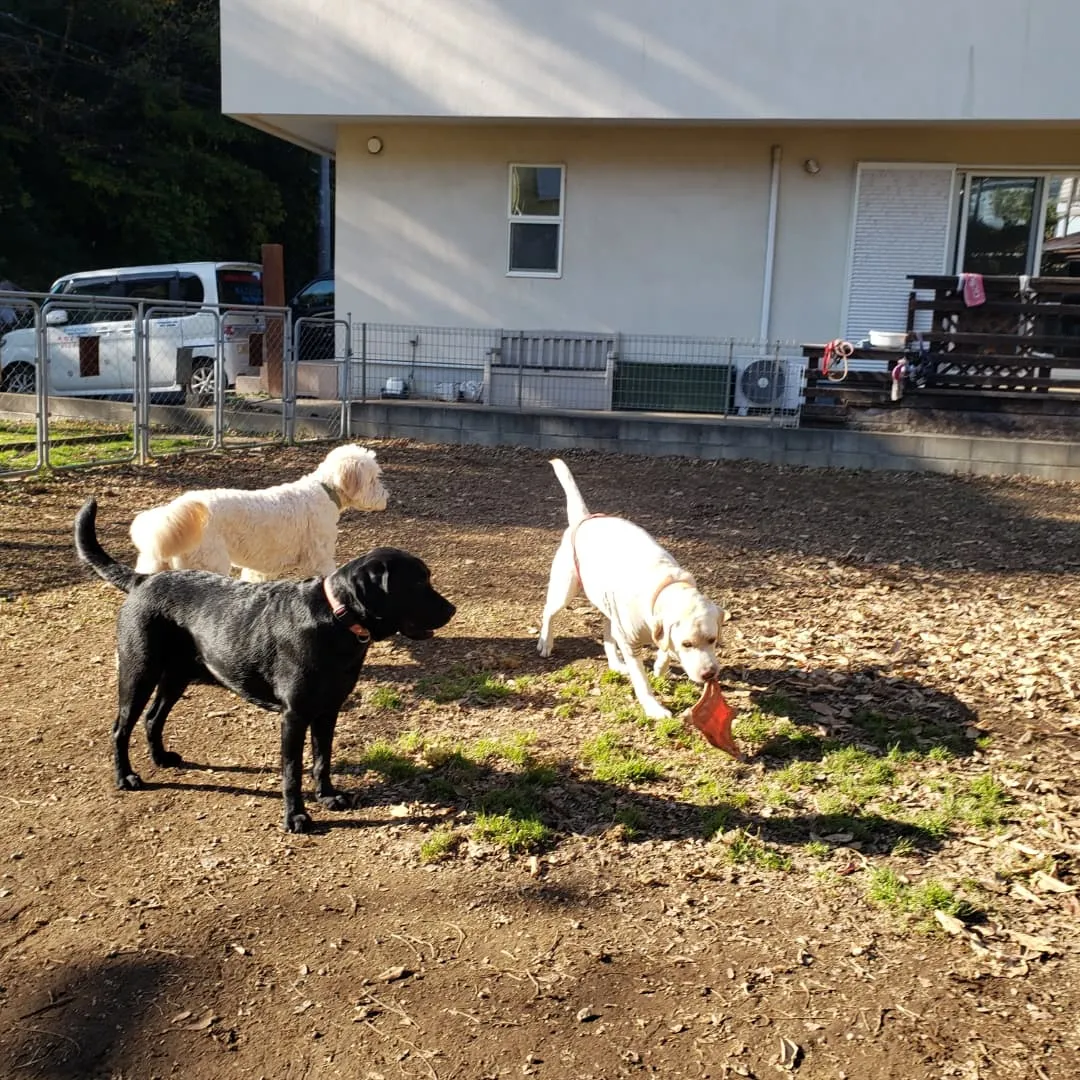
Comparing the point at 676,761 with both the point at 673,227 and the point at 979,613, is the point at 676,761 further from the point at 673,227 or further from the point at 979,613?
the point at 673,227

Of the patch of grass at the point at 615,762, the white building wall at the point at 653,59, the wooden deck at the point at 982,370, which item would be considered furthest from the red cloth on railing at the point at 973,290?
the patch of grass at the point at 615,762

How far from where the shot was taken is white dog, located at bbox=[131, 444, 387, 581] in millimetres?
4418

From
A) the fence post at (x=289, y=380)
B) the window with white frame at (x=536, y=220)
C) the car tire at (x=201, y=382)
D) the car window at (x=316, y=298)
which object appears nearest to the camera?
the fence post at (x=289, y=380)

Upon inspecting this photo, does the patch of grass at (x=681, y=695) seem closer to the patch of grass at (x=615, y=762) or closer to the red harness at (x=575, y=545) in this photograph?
the patch of grass at (x=615, y=762)

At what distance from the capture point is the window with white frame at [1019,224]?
508 inches

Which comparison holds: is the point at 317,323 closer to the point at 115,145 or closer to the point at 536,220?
the point at 536,220

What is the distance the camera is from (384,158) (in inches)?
567

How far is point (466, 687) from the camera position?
4793mm

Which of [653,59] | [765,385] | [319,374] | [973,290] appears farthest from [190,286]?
[973,290]

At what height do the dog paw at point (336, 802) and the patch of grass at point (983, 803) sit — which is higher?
the patch of grass at point (983, 803)

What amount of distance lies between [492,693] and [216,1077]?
247cm

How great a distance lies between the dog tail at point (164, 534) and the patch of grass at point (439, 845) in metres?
1.84

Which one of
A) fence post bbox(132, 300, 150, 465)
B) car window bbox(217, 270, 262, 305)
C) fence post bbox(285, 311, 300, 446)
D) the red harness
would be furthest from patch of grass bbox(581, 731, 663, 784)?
car window bbox(217, 270, 262, 305)

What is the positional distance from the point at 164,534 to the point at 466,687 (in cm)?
154
